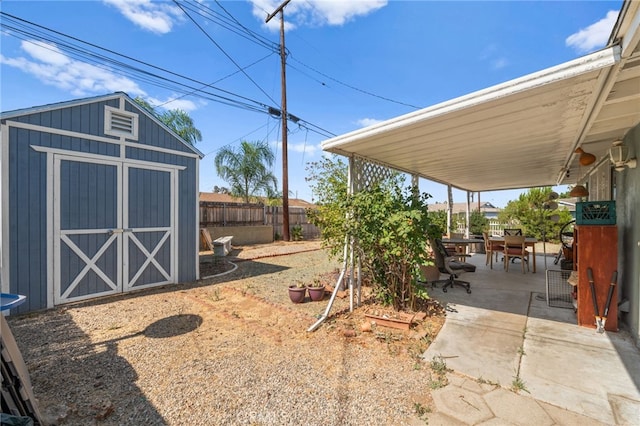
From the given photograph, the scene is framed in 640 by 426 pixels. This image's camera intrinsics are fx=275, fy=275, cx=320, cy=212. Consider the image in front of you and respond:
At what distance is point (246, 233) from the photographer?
39.9ft

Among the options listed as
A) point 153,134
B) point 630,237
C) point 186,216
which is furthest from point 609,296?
point 153,134

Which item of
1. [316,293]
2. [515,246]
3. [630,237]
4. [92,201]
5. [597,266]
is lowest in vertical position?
[316,293]

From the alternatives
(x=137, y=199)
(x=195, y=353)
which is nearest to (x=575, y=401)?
(x=195, y=353)

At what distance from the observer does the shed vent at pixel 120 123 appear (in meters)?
4.50

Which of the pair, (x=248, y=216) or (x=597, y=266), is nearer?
(x=597, y=266)

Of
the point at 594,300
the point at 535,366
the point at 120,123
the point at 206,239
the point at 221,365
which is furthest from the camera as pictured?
the point at 206,239

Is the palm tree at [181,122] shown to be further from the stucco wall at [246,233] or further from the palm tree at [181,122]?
the stucco wall at [246,233]

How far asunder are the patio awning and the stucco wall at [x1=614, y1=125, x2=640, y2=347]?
0.52 meters

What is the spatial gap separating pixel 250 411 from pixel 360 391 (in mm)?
829

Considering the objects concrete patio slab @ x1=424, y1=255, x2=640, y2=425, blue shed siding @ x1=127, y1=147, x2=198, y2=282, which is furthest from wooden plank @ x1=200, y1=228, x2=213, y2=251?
concrete patio slab @ x1=424, y1=255, x2=640, y2=425

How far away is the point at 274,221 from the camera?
13.8 metres

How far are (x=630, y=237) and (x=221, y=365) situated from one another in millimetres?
4573

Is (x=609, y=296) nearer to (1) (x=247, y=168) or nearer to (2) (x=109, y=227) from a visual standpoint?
(2) (x=109, y=227)

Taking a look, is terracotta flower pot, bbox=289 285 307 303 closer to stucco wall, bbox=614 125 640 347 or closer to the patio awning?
the patio awning
